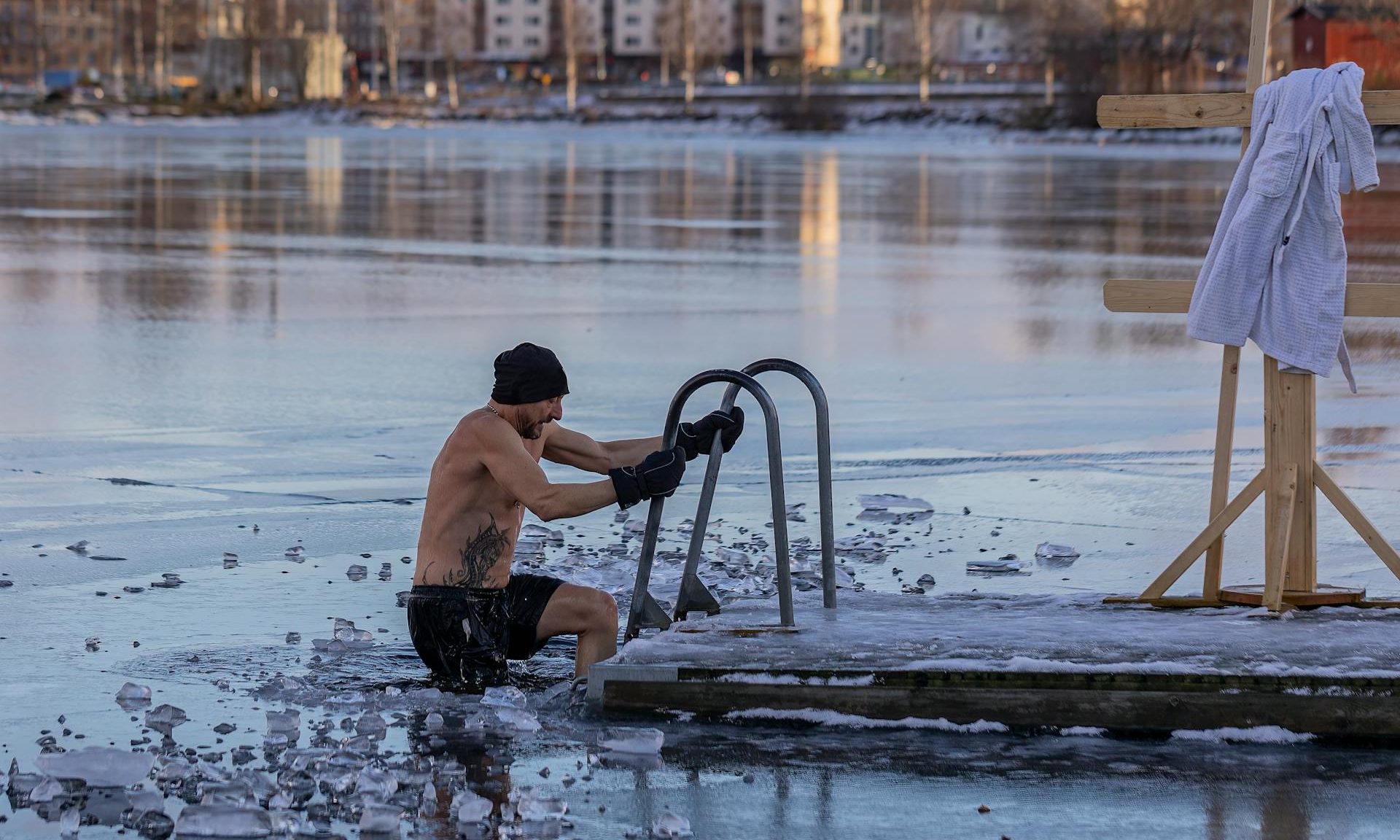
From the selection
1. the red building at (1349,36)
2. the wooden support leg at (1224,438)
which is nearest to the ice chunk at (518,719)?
the wooden support leg at (1224,438)

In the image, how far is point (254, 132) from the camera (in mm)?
74812

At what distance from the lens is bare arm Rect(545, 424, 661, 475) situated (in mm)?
6211

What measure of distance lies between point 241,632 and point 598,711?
1.46m

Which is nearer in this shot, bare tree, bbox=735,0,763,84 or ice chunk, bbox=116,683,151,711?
ice chunk, bbox=116,683,151,711

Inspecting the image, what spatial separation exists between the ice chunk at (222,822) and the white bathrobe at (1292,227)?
10.7 feet

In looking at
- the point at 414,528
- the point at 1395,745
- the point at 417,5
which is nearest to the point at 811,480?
the point at 414,528

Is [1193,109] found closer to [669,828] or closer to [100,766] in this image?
[669,828]

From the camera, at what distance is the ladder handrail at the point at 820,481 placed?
601 centimetres

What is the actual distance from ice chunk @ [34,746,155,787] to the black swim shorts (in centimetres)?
106

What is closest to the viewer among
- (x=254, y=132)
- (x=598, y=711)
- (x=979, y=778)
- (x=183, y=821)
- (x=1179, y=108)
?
(x=183, y=821)

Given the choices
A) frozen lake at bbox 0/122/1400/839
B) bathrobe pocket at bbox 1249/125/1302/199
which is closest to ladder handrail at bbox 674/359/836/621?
frozen lake at bbox 0/122/1400/839

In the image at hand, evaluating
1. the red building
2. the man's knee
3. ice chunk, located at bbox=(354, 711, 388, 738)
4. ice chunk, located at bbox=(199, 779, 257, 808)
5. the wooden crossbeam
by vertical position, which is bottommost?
ice chunk, located at bbox=(354, 711, 388, 738)

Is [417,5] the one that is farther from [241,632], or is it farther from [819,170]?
[241,632]

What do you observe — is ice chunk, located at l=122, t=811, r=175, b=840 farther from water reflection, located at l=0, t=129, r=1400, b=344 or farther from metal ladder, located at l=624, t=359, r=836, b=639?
water reflection, located at l=0, t=129, r=1400, b=344
